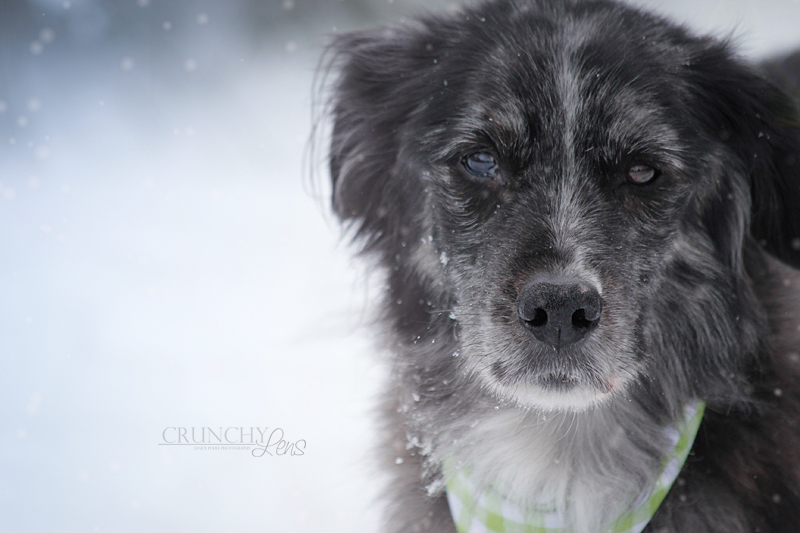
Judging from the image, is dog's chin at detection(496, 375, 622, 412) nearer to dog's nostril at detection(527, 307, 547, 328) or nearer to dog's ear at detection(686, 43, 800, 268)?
dog's nostril at detection(527, 307, 547, 328)

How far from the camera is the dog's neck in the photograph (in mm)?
2193

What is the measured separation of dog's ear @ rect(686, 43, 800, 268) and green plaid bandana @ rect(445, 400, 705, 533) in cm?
72

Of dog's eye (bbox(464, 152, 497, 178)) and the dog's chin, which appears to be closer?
the dog's chin

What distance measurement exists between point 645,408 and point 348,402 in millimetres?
2149

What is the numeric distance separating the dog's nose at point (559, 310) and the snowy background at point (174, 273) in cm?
107

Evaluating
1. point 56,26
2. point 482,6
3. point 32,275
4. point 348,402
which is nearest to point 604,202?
point 482,6

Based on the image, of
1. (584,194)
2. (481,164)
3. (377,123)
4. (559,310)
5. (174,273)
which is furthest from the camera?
(174,273)

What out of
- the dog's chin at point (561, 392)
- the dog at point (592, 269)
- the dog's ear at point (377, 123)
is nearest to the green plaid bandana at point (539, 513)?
the dog at point (592, 269)

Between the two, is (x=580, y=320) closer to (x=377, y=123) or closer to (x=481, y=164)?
(x=481, y=164)

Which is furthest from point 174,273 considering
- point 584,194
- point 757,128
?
point 757,128

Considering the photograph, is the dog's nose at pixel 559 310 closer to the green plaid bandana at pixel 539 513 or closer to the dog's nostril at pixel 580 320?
the dog's nostril at pixel 580 320

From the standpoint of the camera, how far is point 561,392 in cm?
195

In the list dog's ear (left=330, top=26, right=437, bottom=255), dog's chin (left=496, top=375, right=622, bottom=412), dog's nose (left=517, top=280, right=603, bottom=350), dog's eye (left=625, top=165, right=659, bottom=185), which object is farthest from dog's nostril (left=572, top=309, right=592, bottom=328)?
dog's ear (left=330, top=26, right=437, bottom=255)

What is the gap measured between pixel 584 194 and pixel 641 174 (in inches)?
7.9
